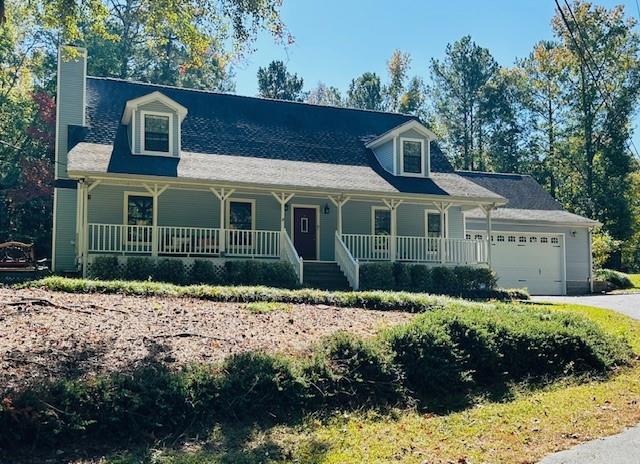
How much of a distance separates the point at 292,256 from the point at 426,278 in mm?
4161

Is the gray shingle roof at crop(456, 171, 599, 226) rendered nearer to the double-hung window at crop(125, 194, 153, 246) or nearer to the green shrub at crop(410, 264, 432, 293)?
the green shrub at crop(410, 264, 432, 293)

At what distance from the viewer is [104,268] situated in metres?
15.2

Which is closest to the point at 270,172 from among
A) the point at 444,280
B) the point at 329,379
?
the point at 444,280

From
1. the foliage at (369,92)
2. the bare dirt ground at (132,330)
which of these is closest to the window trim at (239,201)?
the bare dirt ground at (132,330)

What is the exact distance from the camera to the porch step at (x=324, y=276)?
1757cm

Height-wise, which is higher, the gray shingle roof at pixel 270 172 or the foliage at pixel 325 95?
the foliage at pixel 325 95

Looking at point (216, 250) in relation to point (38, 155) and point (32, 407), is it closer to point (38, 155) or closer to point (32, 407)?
point (32, 407)

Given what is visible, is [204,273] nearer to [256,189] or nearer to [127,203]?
[256,189]

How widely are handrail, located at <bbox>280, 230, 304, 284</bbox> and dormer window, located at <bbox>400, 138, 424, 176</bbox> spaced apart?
579 cm

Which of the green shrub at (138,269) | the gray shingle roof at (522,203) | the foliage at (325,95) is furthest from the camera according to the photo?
the foliage at (325,95)

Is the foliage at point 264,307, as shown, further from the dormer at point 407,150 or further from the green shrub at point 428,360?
the dormer at point 407,150

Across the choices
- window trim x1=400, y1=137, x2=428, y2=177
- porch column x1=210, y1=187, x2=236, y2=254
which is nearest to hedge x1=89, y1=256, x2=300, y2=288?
porch column x1=210, y1=187, x2=236, y2=254

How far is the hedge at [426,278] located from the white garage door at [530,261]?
5354mm

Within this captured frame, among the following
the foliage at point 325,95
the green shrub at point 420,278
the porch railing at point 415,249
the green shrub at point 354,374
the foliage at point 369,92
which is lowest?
the green shrub at point 354,374
